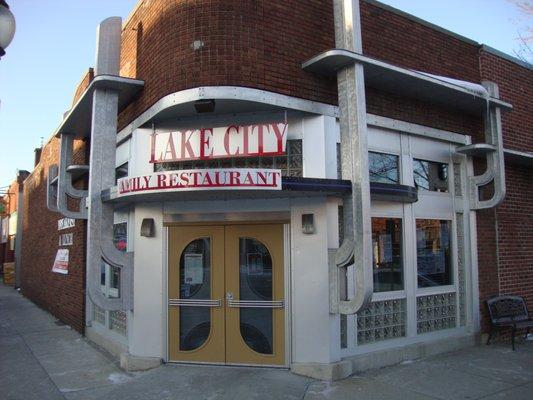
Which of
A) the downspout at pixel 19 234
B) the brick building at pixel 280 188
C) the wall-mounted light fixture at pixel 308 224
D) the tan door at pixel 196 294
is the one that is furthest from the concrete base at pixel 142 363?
the downspout at pixel 19 234

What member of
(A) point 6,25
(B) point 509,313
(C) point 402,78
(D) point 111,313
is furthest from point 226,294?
(B) point 509,313

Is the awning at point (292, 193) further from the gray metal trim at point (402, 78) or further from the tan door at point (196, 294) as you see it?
the gray metal trim at point (402, 78)

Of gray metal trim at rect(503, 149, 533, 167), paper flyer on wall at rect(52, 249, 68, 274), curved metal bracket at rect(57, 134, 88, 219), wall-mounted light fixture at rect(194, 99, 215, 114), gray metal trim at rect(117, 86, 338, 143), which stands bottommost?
paper flyer on wall at rect(52, 249, 68, 274)

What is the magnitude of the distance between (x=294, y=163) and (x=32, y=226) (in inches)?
603

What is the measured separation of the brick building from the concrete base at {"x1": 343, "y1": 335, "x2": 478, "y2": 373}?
0.11ft

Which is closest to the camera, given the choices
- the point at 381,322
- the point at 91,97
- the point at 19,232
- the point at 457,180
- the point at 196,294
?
the point at 196,294

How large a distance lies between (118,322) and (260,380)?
3213mm

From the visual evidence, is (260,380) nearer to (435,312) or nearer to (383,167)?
(435,312)

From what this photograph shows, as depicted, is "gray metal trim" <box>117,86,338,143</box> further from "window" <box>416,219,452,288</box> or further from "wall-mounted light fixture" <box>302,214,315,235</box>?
"window" <box>416,219,452,288</box>

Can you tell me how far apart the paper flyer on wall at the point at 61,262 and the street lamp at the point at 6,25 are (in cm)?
812

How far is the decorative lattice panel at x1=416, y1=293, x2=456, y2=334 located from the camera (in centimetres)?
796

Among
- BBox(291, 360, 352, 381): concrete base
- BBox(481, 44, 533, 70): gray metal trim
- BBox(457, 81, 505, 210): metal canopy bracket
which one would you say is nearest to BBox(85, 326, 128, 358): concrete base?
BBox(291, 360, 352, 381): concrete base

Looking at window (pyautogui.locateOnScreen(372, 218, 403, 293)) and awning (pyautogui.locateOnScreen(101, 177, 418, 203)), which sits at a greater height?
awning (pyautogui.locateOnScreen(101, 177, 418, 203))

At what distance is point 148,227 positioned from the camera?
23.7 feet
